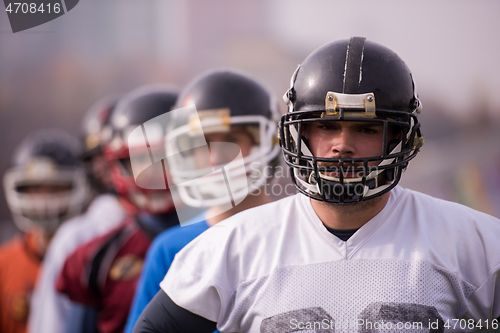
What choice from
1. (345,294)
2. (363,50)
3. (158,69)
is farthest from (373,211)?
(158,69)

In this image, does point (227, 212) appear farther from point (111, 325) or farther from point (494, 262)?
point (111, 325)

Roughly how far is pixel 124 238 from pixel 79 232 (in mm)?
905

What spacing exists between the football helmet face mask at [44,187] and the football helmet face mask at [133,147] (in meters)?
1.00

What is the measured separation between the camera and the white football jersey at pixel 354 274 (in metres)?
1.34

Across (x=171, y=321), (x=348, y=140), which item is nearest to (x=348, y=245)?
(x=348, y=140)

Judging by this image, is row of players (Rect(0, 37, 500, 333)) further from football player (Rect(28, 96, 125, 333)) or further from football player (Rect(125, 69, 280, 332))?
football player (Rect(28, 96, 125, 333))

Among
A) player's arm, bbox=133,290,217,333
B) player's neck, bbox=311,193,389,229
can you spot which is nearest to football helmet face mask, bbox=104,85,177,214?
player's arm, bbox=133,290,217,333

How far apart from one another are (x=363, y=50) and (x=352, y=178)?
16.2 inches

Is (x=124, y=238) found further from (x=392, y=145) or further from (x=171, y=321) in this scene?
(x=392, y=145)

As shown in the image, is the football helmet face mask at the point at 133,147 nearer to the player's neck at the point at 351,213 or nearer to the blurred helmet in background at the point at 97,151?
the blurred helmet in background at the point at 97,151

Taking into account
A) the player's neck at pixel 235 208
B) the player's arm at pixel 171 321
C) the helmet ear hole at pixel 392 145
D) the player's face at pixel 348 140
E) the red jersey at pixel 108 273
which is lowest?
the red jersey at pixel 108 273

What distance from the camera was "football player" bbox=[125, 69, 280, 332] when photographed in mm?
1965

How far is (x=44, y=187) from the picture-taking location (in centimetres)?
422

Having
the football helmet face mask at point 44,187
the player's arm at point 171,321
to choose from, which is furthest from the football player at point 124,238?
the player's arm at point 171,321
